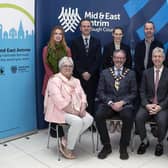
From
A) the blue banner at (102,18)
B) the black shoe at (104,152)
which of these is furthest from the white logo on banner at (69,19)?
the black shoe at (104,152)

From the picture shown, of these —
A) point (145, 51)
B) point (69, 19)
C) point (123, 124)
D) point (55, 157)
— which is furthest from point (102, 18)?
point (55, 157)

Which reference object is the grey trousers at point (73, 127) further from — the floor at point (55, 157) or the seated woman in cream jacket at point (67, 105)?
the floor at point (55, 157)

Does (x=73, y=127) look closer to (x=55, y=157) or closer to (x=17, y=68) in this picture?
(x=55, y=157)

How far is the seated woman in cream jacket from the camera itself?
3430 mm

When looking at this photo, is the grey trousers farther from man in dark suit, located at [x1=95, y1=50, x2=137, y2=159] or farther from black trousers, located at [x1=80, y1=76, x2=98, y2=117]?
black trousers, located at [x1=80, y1=76, x2=98, y2=117]

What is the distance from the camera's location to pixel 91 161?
3.51 m

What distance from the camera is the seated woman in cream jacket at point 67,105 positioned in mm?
3430

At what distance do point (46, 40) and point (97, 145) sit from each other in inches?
A: 60.0

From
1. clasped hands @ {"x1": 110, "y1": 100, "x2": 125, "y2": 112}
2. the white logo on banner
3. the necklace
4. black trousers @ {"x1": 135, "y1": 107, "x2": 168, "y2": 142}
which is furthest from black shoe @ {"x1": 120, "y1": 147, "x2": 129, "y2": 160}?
the white logo on banner

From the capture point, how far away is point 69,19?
429 cm

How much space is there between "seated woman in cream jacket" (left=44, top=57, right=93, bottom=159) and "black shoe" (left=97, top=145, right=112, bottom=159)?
29 centimetres

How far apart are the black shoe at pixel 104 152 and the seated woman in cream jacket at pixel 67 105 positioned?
0.29 meters

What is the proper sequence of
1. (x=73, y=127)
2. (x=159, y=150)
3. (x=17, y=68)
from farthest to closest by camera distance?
(x=17, y=68), (x=159, y=150), (x=73, y=127)

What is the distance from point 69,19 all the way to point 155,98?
156cm
